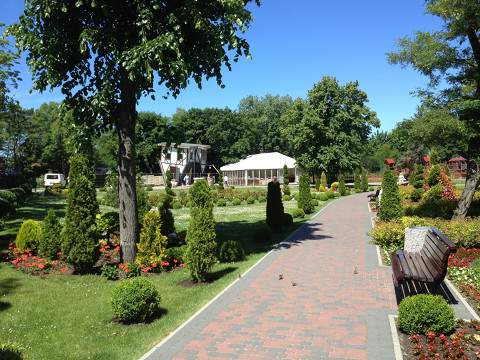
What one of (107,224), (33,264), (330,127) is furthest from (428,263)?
(330,127)

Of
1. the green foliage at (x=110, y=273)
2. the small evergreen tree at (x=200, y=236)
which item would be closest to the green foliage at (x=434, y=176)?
the small evergreen tree at (x=200, y=236)

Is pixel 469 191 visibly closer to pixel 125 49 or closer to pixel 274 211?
pixel 274 211

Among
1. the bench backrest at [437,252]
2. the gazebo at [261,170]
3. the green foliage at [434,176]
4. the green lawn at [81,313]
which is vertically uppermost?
the gazebo at [261,170]

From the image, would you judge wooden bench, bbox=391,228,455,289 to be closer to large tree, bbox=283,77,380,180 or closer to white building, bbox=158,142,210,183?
→ large tree, bbox=283,77,380,180

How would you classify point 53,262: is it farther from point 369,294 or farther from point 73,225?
point 369,294

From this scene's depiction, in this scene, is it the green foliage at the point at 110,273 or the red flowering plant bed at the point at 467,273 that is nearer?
the red flowering plant bed at the point at 467,273

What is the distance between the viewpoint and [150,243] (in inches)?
465

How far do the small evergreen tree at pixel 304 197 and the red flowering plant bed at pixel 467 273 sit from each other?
44.2 ft

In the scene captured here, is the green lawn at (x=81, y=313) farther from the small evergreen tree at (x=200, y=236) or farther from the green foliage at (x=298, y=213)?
the green foliage at (x=298, y=213)

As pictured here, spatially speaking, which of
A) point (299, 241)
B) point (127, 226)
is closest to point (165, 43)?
point (127, 226)

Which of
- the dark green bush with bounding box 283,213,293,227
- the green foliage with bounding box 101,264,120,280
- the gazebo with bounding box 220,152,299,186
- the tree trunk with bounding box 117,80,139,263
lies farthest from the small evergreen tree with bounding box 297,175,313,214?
the gazebo with bounding box 220,152,299,186

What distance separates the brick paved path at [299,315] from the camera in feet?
20.8

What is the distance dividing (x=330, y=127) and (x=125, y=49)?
4209cm

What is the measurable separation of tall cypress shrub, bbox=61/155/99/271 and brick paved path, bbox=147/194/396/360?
14.3 feet
